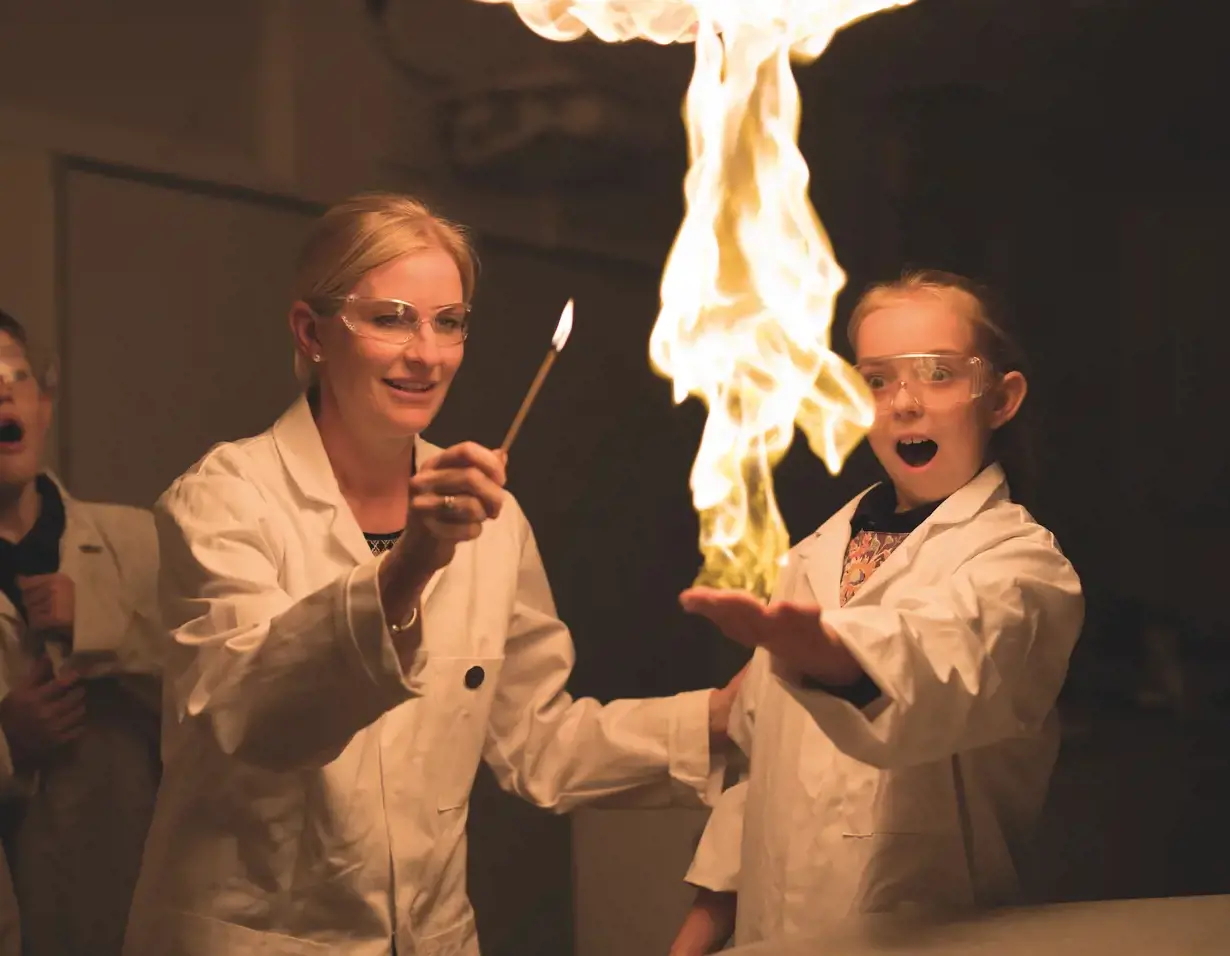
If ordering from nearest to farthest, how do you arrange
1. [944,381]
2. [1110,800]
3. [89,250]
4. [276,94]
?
[944,381] → [89,250] → [276,94] → [1110,800]

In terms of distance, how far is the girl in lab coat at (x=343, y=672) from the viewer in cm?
160

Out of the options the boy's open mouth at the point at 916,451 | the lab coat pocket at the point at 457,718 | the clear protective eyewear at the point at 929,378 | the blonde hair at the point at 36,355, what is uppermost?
the blonde hair at the point at 36,355

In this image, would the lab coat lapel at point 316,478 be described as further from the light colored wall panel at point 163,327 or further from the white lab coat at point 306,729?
the light colored wall panel at point 163,327

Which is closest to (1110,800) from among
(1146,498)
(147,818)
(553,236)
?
(1146,498)

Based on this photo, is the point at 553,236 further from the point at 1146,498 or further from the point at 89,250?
the point at 1146,498

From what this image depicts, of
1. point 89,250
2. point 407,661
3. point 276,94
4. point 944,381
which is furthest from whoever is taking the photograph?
point 276,94

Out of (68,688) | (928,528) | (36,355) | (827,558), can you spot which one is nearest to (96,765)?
(68,688)

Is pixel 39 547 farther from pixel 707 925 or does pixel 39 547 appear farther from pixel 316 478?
pixel 707 925

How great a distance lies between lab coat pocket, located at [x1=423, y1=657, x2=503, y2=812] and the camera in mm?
1886

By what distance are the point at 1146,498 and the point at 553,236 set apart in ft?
3.82

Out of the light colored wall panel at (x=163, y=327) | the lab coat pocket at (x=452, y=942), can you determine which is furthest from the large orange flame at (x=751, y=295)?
the light colored wall panel at (x=163, y=327)

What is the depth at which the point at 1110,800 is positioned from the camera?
2.51 metres

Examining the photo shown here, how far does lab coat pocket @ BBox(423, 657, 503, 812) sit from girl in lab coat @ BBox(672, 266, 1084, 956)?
0.34 meters

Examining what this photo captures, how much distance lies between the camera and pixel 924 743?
148cm
